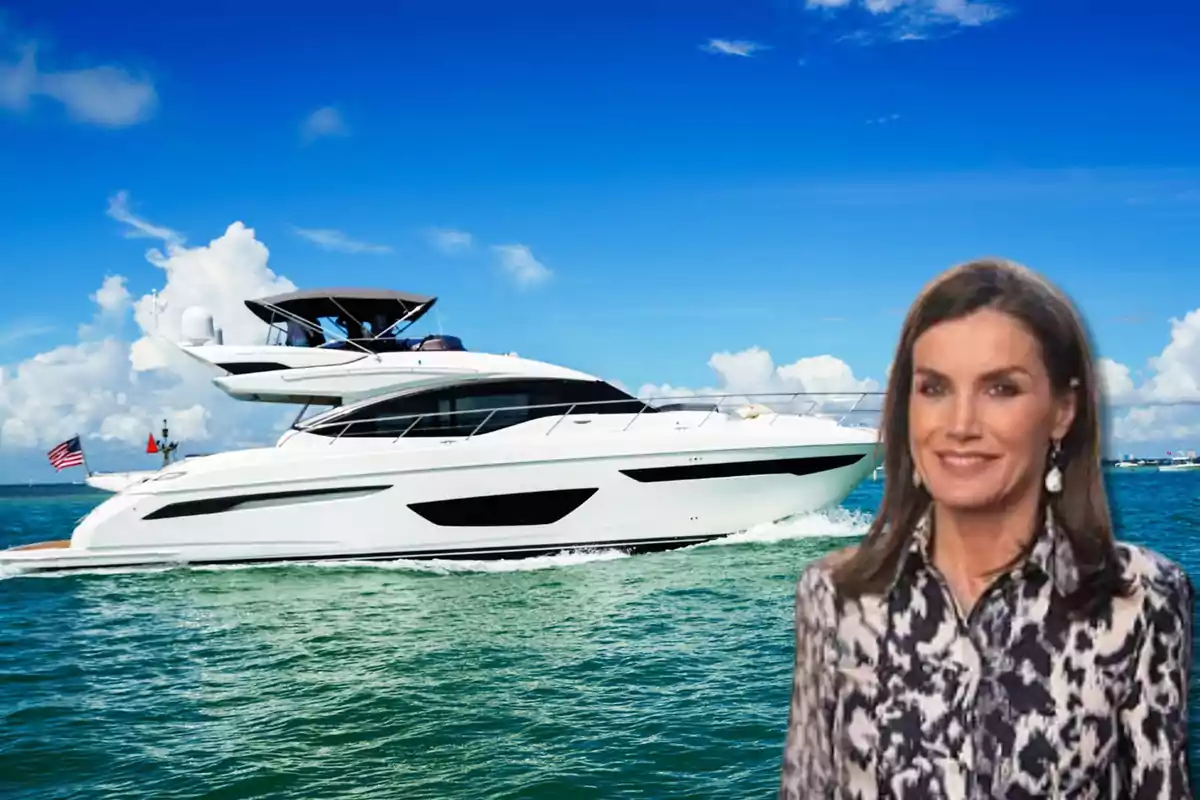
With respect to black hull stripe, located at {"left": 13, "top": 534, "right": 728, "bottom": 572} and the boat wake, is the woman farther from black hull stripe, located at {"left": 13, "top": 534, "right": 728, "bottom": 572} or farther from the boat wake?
black hull stripe, located at {"left": 13, "top": 534, "right": 728, "bottom": 572}

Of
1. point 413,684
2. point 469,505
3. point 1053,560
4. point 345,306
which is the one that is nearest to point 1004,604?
point 1053,560

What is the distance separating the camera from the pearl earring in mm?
1219

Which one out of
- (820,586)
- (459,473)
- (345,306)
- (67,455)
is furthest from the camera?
(67,455)

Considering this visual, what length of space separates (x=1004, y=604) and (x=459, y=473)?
519 inches

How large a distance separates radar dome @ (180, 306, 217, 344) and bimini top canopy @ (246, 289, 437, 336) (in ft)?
2.57

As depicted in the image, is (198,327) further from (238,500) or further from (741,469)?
(741,469)

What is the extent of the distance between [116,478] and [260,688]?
1219cm

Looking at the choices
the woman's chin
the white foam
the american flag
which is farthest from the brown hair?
the american flag

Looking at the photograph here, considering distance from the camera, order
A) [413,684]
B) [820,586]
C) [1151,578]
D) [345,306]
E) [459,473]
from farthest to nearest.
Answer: [345,306] < [459,473] < [413,684] < [820,586] < [1151,578]

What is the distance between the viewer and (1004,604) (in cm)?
120

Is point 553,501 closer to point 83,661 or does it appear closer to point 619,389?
point 619,389

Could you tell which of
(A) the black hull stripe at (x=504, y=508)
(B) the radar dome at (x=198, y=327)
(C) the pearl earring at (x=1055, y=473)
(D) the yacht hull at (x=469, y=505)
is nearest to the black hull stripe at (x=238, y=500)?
(D) the yacht hull at (x=469, y=505)

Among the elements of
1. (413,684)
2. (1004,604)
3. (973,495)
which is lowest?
(413,684)

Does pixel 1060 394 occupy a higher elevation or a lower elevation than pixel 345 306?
lower
